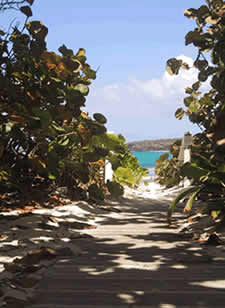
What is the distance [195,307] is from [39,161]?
3.08 m

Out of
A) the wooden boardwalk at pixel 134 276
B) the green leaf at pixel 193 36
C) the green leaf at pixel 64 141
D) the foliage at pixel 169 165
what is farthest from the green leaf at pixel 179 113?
the foliage at pixel 169 165

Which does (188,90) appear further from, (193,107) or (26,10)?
(26,10)

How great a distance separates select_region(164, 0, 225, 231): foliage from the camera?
12.6ft

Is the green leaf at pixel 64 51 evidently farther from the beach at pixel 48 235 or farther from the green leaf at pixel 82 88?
the beach at pixel 48 235

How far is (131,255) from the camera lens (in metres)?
3.13

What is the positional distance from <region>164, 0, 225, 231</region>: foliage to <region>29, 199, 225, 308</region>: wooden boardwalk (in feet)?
2.18

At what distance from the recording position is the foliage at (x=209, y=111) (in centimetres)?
384

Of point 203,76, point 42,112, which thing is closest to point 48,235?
point 42,112

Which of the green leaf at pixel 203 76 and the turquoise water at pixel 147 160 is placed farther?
the turquoise water at pixel 147 160

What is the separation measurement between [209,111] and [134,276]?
4402mm

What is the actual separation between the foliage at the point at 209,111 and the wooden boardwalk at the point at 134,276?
665mm

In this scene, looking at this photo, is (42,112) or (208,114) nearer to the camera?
(42,112)

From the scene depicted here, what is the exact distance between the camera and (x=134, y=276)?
8.35 ft

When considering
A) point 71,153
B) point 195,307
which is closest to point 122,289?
point 195,307
